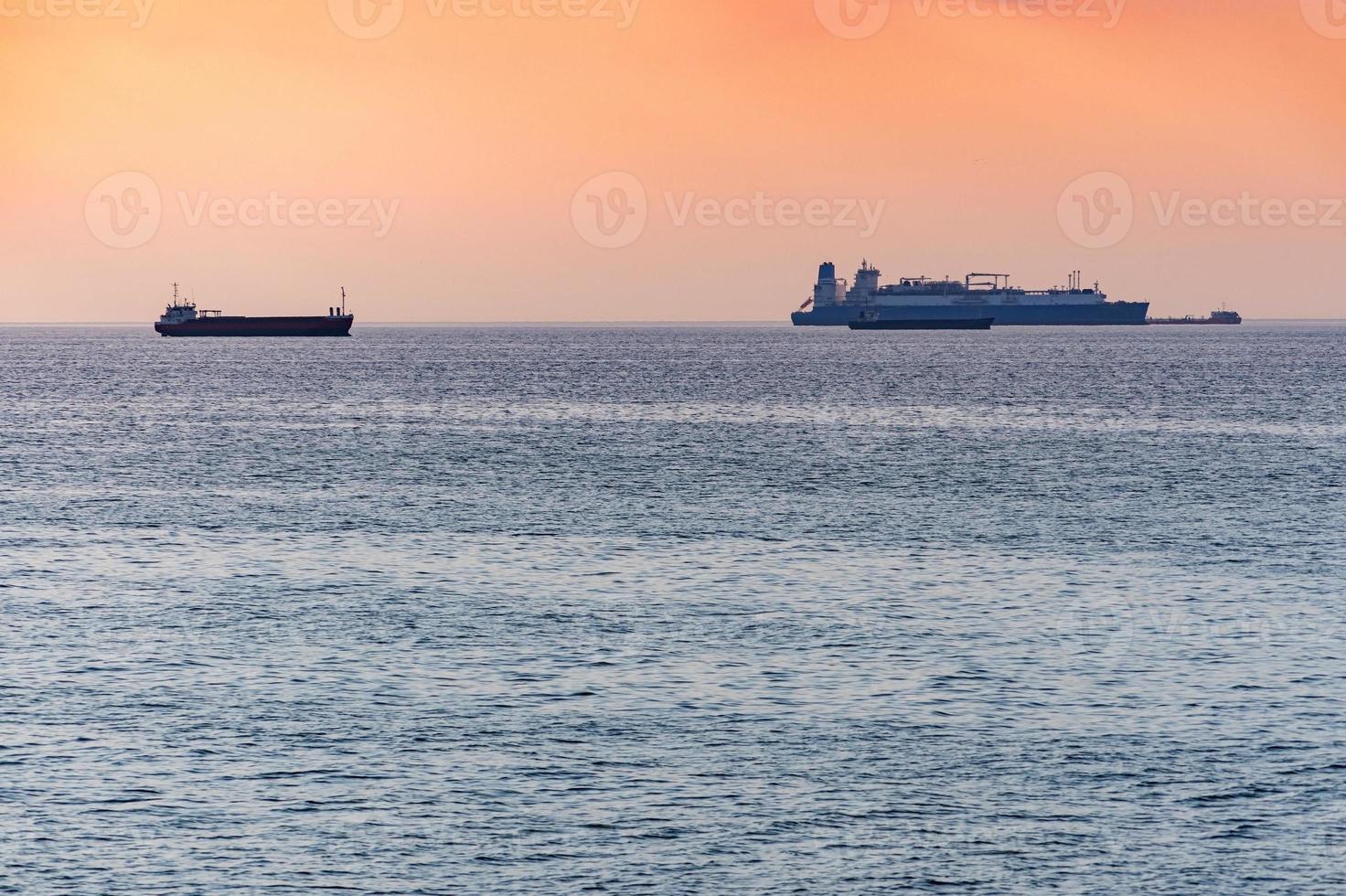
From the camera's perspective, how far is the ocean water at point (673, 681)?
20219 mm

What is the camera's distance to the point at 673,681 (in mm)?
28828

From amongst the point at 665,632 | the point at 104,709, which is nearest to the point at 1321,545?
the point at 665,632

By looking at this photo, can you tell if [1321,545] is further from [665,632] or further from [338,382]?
[338,382]

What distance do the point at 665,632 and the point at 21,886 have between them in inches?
623

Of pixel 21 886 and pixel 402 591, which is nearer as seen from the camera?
pixel 21 886

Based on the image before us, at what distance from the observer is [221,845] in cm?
2028

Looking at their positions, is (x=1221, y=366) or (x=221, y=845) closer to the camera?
(x=221, y=845)

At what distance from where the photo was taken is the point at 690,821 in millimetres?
21219

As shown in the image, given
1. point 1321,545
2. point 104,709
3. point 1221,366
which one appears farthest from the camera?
point 1221,366

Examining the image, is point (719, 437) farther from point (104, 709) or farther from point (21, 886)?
point (21, 886)

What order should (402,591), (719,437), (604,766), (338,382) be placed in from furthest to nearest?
(338,382) → (719,437) → (402,591) → (604,766)

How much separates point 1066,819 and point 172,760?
1260 centimetres

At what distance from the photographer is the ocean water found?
20.2 metres

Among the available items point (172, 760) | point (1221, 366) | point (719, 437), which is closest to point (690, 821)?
point (172, 760)
